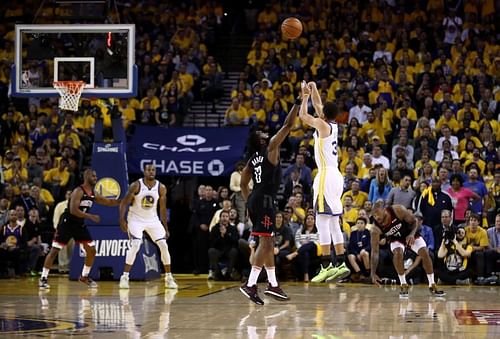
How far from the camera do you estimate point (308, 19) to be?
2570 centimetres

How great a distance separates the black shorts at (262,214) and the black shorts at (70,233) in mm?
5146

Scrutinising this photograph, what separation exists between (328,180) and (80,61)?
6056 millimetres

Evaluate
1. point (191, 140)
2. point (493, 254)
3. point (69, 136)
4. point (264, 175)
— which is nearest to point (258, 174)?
point (264, 175)

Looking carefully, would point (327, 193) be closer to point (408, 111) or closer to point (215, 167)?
point (215, 167)

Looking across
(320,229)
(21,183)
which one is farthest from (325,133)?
(21,183)

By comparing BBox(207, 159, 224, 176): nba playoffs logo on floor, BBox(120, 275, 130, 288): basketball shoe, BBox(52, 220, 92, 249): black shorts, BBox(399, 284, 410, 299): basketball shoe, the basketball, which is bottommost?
BBox(120, 275, 130, 288): basketball shoe

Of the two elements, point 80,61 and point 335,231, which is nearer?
point 335,231

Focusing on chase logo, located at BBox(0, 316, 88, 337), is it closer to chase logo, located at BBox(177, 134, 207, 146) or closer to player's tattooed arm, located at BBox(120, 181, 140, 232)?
player's tattooed arm, located at BBox(120, 181, 140, 232)

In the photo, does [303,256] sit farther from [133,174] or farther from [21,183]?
[21,183]

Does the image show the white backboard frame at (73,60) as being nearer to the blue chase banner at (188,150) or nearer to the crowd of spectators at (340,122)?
the crowd of spectators at (340,122)

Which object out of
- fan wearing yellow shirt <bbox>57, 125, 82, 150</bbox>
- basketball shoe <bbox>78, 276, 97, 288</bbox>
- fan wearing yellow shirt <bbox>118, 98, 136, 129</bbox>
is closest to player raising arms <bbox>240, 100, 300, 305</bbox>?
basketball shoe <bbox>78, 276, 97, 288</bbox>

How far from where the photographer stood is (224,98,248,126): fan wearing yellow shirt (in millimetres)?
21594

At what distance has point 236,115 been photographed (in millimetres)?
21688

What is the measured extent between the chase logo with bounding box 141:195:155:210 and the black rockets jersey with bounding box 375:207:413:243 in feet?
13.1
